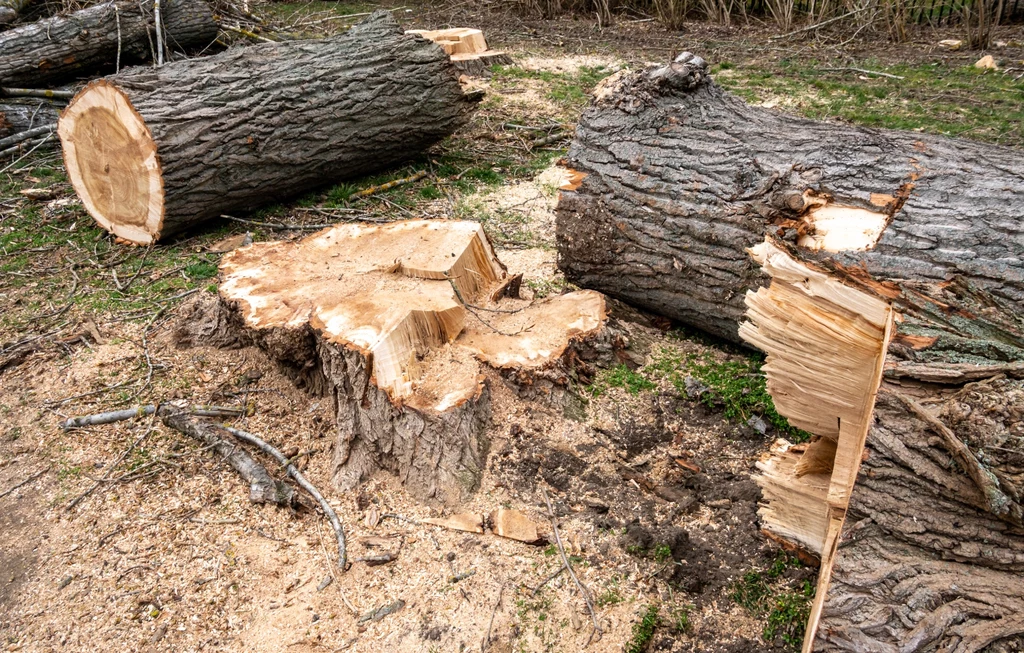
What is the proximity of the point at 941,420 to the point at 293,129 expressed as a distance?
435 cm

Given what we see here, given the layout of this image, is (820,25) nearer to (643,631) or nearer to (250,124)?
(250,124)

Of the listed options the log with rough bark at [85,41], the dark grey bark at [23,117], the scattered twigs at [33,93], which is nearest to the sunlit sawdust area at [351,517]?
the dark grey bark at [23,117]

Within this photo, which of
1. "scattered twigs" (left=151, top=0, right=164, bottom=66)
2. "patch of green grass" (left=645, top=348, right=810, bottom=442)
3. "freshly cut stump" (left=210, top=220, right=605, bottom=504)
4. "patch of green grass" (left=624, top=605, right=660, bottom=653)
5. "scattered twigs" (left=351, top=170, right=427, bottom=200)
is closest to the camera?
"patch of green grass" (left=624, top=605, right=660, bottom=653)

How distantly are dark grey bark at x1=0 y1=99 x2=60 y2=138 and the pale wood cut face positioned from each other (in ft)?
12.3

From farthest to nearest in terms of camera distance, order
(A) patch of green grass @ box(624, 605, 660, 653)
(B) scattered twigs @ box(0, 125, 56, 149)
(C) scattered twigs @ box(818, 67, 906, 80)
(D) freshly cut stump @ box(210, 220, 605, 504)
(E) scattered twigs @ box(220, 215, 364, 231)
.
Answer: (C) scattered twigs @ box(818, 67, 906, 80), (B) scattered twigs @ box(0, 125, 56, 149), (E) scattered twigs @ box(220, 215, 364, 231), (D) freshly cut stump @ box(210, 220, 605, 504), (A) patch of green grass @ box(624, 605, 660, 653)

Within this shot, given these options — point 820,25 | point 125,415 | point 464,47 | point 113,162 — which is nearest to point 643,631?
point 125,415

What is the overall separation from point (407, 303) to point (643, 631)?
1467mm

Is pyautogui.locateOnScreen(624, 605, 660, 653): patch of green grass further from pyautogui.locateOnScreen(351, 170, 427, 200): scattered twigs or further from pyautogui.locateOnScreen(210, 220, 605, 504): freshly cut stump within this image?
pyautogui.locateOnScreen(351, 170, 427, 200): scattered twigs

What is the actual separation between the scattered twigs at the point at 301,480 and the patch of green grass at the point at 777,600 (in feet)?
4.24

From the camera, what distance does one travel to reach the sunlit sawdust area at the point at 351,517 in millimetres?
2379

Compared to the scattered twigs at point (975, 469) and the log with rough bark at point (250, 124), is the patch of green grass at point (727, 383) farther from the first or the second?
the log with rough bark at point (250, 124)

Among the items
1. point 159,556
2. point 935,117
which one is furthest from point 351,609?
point 935,117

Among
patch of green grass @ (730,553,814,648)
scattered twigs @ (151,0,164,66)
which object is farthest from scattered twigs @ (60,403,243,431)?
scattered twigs @ (151,0,164,66)

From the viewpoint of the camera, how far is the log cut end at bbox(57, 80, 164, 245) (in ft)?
14.7
